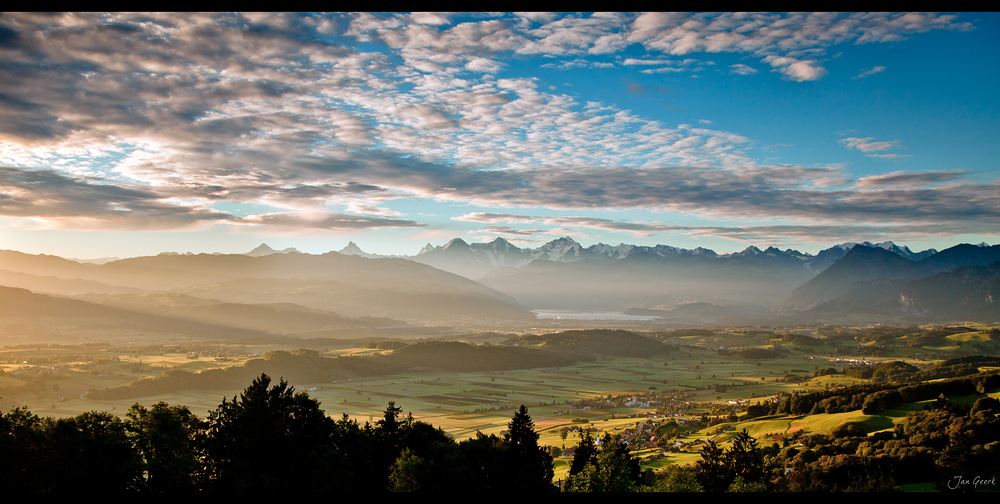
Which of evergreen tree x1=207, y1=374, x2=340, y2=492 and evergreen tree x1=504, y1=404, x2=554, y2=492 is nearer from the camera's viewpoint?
evergreen tree x1=207, y1=374, x2=340, y2=492

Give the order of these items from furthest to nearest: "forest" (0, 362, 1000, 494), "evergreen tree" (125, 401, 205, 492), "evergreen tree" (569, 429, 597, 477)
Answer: "evergreen tree" (569, 429, 597, 477) → "evergreen tree" (125, 401, 205, 492) → "forest" (0, 362, 1000, 494)

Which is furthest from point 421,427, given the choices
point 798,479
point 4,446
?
point 798,479

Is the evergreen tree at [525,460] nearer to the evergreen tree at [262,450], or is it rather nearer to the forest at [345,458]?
the forest at [345,458]

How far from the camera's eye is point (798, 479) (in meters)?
35.2

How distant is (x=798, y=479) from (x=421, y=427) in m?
25.5

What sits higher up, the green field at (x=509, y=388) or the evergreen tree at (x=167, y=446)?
the evergreen tree at (x=167, y=446)

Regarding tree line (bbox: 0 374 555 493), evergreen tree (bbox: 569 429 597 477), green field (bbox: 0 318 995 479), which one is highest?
tree line (bbox: 0 374 555 493)

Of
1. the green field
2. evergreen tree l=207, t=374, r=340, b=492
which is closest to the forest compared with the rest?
evergreen tree l=207, t=374, r=340, b=492

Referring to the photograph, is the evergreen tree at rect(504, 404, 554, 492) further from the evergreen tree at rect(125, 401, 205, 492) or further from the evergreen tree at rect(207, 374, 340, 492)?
the evergreen tree at rect(125, 401, 205, 492)

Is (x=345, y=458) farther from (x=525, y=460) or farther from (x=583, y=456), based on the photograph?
(x=583, y=456)

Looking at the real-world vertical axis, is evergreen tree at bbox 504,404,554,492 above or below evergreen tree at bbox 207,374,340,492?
below

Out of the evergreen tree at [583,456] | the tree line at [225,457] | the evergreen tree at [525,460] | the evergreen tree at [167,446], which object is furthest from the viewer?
the evergreen tree at [583,456]

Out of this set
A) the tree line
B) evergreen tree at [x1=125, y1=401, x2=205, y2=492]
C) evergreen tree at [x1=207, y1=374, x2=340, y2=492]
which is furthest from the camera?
evergreen tree at [x1=125, y1=401, x2=205, y2=492]

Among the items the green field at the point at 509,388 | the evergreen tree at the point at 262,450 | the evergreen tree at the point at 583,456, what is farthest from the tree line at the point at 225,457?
the green field at the point at 509,388
